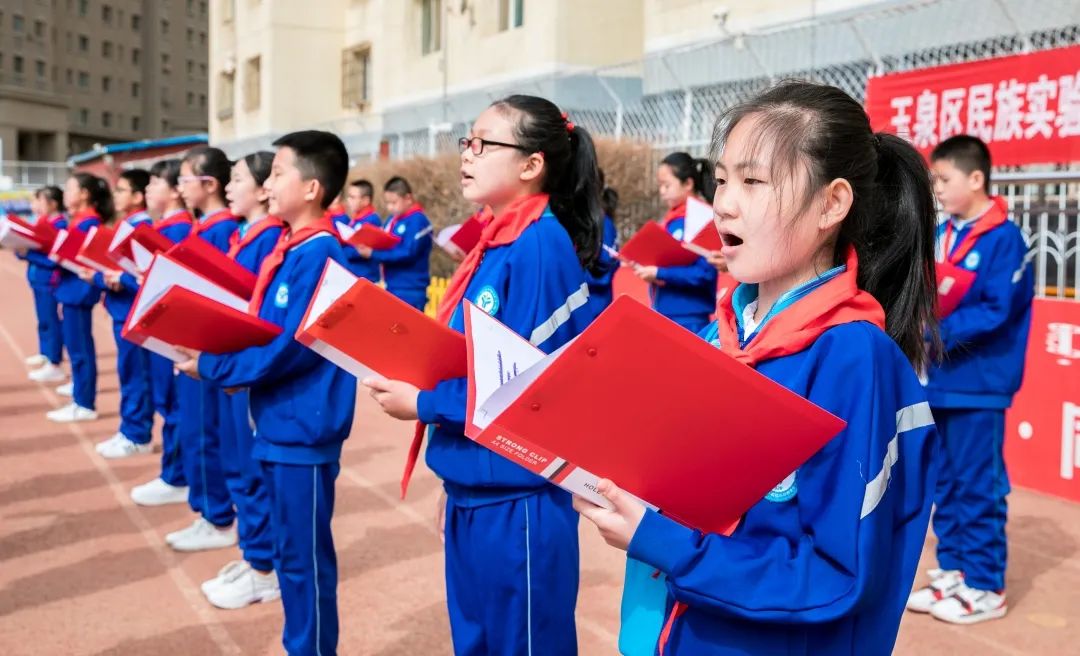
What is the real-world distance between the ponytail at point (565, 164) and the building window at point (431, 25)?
61.5 feet

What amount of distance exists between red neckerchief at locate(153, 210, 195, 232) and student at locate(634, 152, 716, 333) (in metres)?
2.71

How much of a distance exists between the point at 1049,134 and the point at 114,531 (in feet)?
18.9

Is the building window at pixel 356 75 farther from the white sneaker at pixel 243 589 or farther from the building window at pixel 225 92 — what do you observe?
the white sneaker at pixel 243 589

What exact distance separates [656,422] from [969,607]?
326cm

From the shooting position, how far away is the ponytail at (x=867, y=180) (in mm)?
1556

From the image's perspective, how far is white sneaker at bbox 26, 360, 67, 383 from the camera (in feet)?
32.4

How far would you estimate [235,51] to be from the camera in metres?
29.6

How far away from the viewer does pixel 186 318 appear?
3.17 meters

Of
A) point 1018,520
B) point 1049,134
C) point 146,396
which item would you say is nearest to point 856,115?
point 1018,520

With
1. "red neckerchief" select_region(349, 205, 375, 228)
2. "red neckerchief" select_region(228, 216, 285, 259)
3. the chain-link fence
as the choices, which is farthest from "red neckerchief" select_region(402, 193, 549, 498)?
"red neckerchief" select_region(349, 205, 375, 228)

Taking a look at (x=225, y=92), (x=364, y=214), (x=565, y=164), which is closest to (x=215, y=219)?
(x=565, y=164)

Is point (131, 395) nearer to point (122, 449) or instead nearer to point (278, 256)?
point (122, 449)

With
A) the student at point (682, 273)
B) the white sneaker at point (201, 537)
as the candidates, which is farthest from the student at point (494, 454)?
the student at point (682, 273)

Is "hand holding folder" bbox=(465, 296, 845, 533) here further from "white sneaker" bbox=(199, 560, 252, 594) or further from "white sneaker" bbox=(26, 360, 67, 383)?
"white sneaker" bbox=(26, 360, 67, 383)
